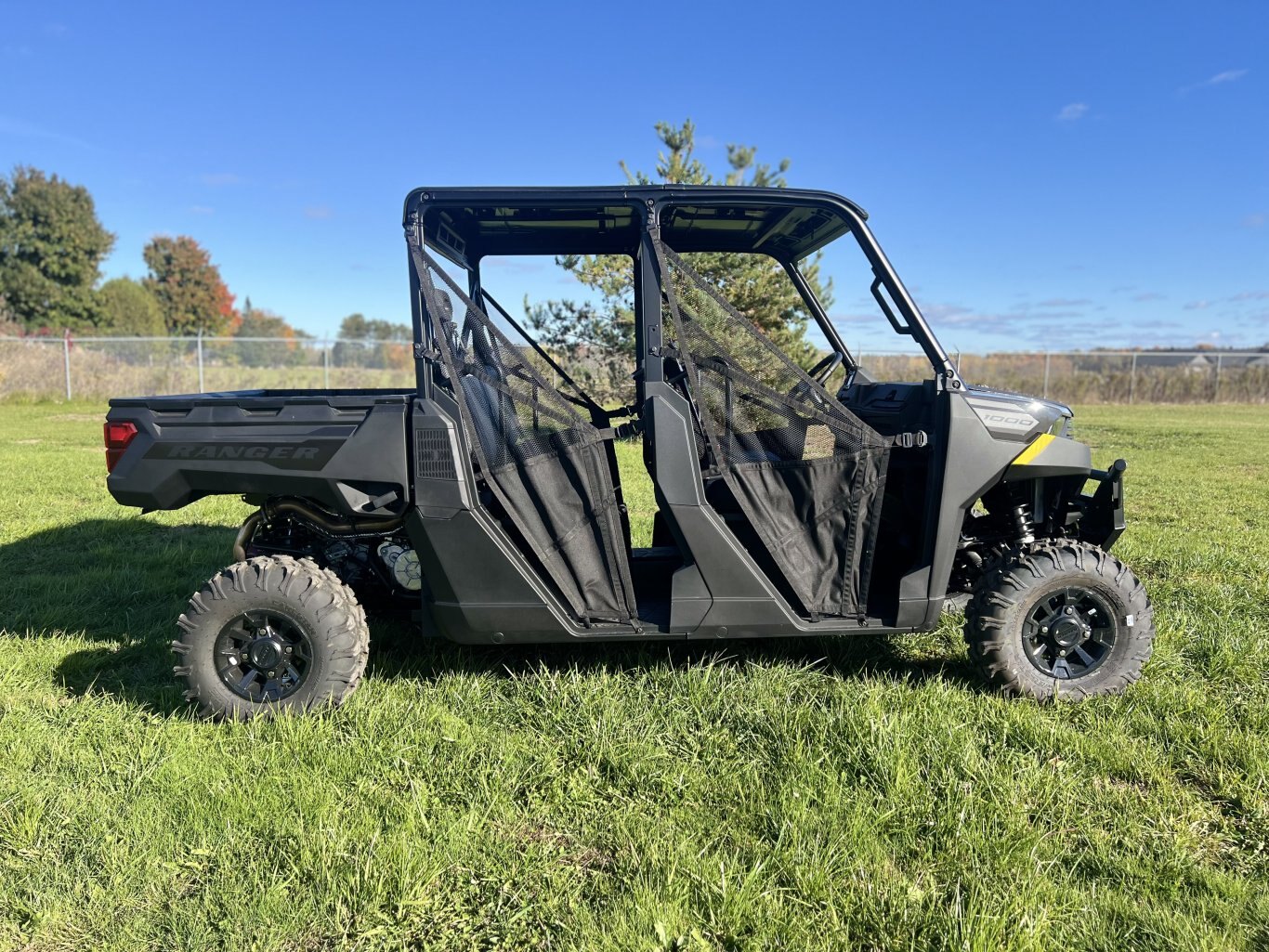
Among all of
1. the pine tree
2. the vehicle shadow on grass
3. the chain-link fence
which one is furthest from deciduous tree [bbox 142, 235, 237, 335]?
the vehicle shadow on grass

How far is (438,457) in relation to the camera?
9.87ft

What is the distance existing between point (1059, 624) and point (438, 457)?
259 centimetres

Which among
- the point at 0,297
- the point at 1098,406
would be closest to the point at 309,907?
the point at 1098,406

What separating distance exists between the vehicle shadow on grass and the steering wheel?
52.3 inches

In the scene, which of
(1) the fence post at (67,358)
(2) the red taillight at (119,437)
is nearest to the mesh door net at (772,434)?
(2) the red taillight at (119,437)

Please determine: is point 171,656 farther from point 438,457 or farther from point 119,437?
point 438,457

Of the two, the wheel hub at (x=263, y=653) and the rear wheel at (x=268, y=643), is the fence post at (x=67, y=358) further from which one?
the wheel hub at (x=263, y=653)

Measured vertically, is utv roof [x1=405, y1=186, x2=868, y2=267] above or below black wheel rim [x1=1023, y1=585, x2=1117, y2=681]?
above

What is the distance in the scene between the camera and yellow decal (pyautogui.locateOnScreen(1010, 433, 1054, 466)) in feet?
10.2

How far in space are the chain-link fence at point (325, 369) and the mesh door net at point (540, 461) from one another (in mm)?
12317

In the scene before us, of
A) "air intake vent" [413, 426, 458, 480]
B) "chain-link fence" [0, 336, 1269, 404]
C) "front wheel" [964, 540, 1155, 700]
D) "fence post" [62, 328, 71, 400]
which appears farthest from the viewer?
"chain-link fence" [0, 336, 1269, 404]

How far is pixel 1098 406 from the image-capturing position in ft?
74.0

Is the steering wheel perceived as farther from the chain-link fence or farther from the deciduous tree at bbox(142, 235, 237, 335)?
the deciduous tree at bbox(142, 235, 237, 335)

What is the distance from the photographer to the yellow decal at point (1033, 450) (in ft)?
10.2
